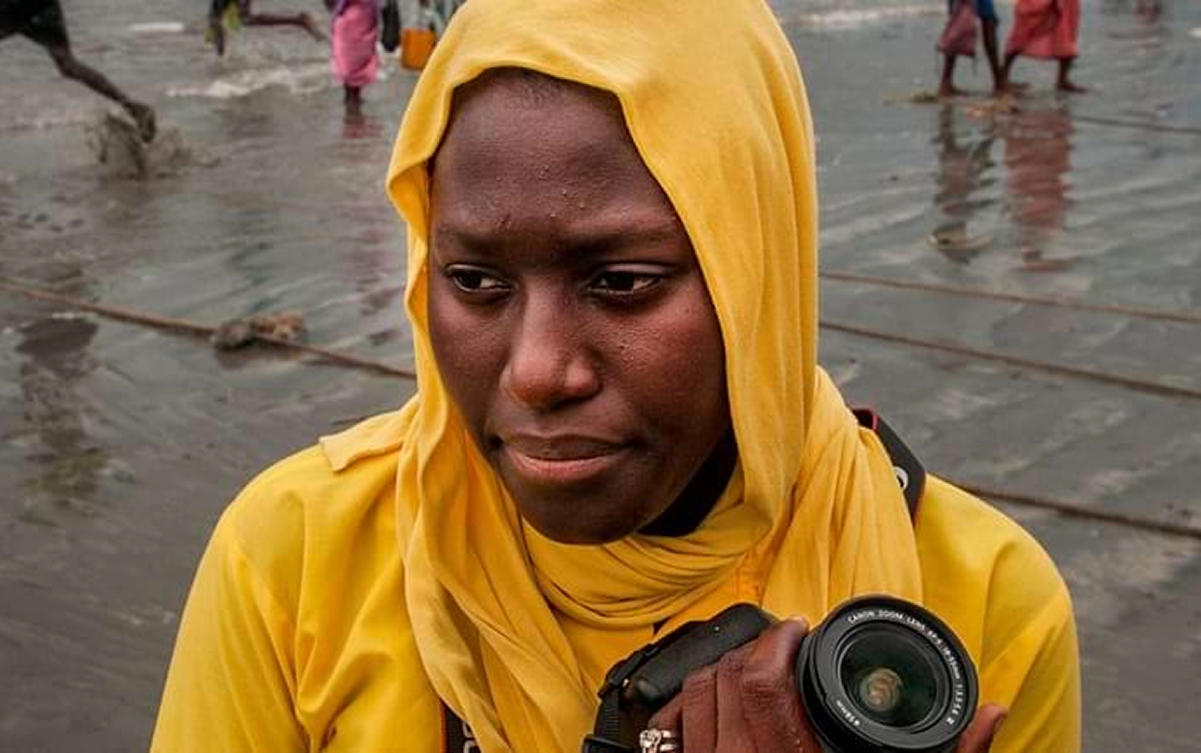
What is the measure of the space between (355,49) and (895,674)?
31.7 ft

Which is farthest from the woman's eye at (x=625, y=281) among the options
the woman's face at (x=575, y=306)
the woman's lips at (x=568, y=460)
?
the woman's lips at (x=568, y=460)

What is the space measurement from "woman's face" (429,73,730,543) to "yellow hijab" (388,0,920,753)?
26 millimetres

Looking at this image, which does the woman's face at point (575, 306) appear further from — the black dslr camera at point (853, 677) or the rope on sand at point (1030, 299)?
the rope on sand at point (1030, 299)

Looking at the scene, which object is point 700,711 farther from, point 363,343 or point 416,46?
point 416,46

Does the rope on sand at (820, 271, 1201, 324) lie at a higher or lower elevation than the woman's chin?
lower

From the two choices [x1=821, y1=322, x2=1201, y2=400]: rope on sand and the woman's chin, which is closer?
the woman's chin

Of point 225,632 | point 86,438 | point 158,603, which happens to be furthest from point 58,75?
point 225,632

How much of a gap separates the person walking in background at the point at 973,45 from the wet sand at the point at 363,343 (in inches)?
19.9

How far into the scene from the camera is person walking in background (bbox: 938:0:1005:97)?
11.2m

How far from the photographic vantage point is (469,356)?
1290 mm

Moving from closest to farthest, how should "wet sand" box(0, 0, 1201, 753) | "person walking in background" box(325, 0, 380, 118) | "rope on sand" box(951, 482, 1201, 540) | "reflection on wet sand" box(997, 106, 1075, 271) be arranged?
"wet sand" box(0, 0, 1201, 753) < "rope on sand" box(951, 482, 1201, 540) < "reflection on wet sand" box(997, 106, 1075, 271) < "person walking in background" box(325, 0, 380, 118)

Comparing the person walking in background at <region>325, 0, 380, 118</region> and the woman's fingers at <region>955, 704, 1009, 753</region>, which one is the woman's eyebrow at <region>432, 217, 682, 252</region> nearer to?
the woman's fingers at <region>955, 704, 1009, 753</region>

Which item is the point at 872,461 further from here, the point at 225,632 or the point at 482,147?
the point at 225,632

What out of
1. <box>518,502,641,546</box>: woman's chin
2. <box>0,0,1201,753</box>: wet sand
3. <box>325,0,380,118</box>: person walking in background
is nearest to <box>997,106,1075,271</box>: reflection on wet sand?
<box>0,0,1201,753</box>: wet sand
